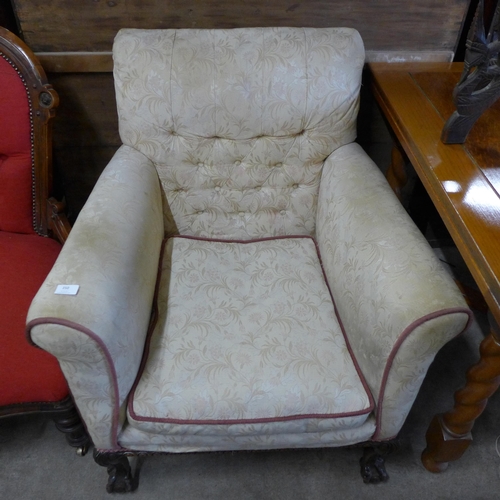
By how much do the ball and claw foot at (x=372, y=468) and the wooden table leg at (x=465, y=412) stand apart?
0.14m

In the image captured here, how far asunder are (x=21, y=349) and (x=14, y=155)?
1.66ft

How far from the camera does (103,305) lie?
0.82 metres

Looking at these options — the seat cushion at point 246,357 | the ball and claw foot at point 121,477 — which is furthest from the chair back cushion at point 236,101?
the ball and claw foot at point 121,477

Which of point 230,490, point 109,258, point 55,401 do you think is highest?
point 109,258

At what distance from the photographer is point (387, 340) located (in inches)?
33.2

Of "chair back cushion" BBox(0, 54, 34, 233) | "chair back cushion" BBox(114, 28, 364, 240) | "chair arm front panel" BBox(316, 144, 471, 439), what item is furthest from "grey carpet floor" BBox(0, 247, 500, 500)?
"chair back cushion" BBox(114, 28, 364, 240)

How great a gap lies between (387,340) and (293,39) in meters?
0.76

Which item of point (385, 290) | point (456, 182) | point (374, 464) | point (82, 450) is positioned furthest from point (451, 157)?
point (82, 450)

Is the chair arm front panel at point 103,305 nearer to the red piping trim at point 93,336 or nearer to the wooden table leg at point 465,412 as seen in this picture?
the red piping trim at point 93,336

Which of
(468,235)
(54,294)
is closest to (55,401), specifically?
(54,294)

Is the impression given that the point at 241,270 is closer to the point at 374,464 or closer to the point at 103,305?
the point at 103,305

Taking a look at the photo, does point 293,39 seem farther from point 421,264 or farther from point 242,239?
point 421,264

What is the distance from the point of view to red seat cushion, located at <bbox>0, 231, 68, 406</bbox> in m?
0.93

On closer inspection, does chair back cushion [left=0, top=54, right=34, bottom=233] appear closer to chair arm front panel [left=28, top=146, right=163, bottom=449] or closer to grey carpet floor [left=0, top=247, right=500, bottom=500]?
chair arm front panel [left=28, top=146, right=163, bottom=449]
